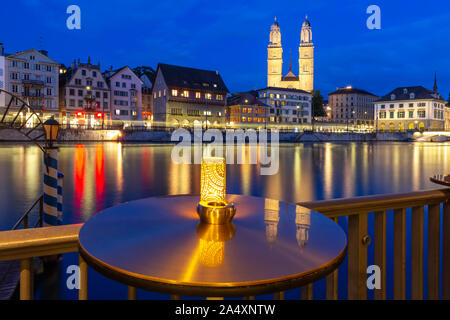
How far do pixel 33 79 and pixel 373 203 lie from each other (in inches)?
2700

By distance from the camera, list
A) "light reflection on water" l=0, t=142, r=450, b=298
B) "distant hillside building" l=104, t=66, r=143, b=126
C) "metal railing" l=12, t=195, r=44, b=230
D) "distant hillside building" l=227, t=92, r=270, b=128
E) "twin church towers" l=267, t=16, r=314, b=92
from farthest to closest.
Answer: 1. "twin church towers" l=267, t=16, r=314, b=92
2. "distant hillside building" l=227, t=92, r=270, b=128
3. "distant hillside building" l=104, t=66, r=143, b=126
4. "light reflection on water" l=0, t=142, r=450, b=298
5. "metal railing" l=12, t=195, r=44, b=230

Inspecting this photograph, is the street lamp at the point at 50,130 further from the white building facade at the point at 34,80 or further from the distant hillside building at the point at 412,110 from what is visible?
the distant hillside building at the point at 412,110

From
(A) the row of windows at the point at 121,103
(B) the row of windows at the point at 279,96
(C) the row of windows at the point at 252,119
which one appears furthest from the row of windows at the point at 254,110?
(A) the row of windows at the point at 121,103

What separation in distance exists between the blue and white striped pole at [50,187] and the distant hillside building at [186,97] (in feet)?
202

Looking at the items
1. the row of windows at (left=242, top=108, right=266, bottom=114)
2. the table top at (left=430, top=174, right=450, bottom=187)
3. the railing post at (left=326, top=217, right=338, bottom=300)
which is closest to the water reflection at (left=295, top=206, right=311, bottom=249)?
the railing post at (left=326, top=217, right=338, bottom=300)

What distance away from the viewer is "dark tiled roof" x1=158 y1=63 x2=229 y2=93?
71000 mm

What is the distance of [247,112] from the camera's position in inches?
3342

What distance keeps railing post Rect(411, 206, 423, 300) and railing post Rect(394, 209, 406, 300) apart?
0.14 m

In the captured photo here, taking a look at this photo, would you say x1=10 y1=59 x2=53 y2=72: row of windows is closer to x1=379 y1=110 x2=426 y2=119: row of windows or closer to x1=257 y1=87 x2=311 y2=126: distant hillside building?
x1=257 y1=87 x2=311 y2=126: distant hillside building

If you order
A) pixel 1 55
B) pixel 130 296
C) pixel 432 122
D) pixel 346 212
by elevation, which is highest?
pixel 1 55

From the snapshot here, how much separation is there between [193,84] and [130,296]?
7389 cm

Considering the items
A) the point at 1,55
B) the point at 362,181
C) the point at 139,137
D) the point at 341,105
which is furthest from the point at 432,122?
the point at 1,55
